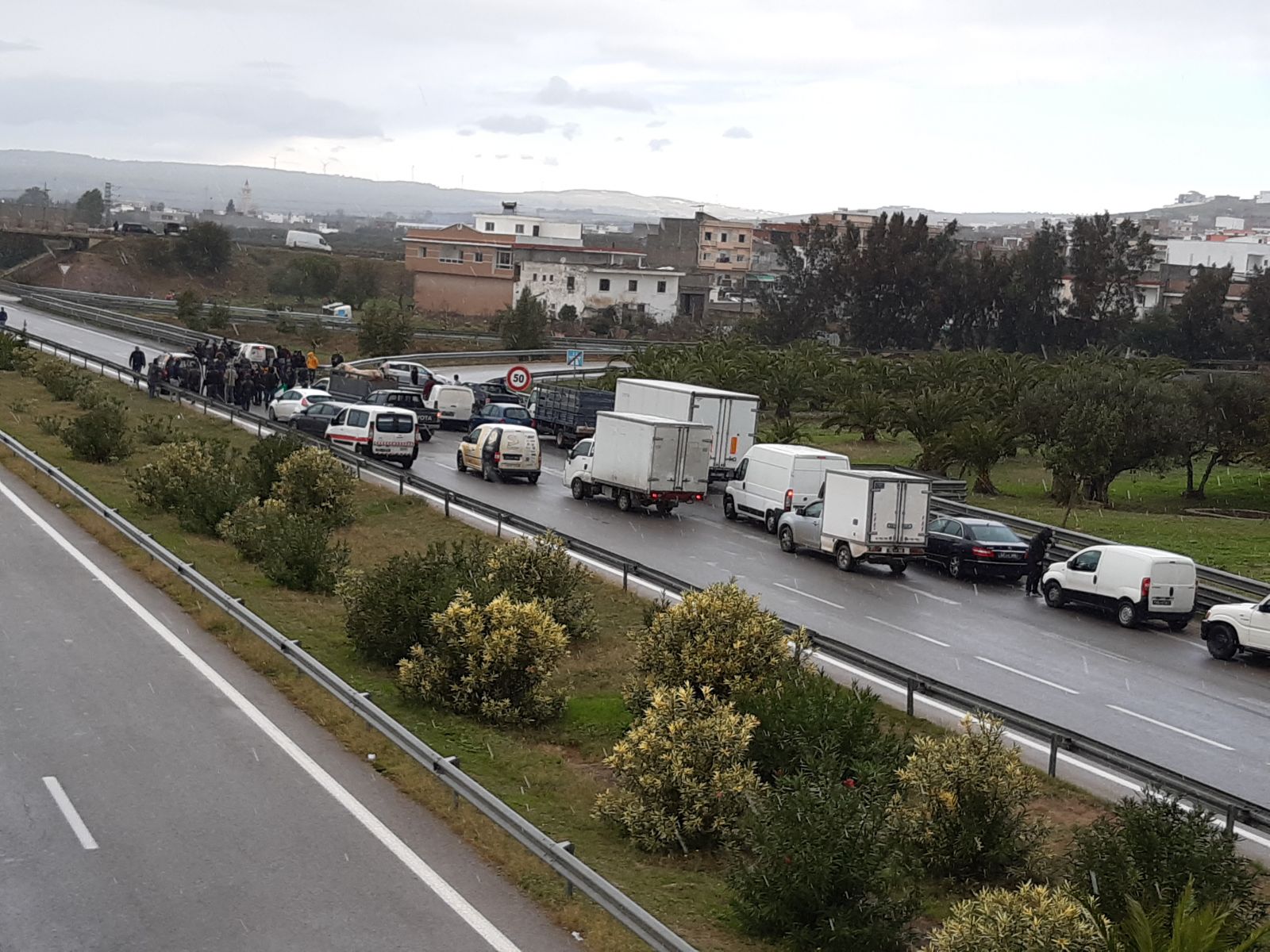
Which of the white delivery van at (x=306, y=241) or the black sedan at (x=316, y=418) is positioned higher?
the white delivery van at (x=306, y=241)

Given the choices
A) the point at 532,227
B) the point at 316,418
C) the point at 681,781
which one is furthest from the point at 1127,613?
the point at 532,227

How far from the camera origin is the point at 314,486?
2786 cm

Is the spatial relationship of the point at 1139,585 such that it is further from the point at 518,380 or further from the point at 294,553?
the point at 518,380

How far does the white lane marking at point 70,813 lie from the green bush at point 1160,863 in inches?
287

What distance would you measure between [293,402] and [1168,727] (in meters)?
33.8

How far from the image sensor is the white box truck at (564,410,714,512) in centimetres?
3444

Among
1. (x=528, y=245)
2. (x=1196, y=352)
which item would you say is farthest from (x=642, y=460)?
(x=528, y=245)

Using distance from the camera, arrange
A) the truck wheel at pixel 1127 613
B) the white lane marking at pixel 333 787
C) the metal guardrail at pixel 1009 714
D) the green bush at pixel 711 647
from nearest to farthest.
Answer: the white lane marking at pixel 333 787 < the metal guardrail at pixel 1009 714 < the green bush at pixel 711 647 < the truck wheel at pixel 1127 613

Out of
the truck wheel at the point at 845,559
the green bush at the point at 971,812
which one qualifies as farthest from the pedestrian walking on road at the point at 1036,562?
the green bush at the point at 971,812

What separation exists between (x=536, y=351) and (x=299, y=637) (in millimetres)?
62941

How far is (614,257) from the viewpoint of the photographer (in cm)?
11650

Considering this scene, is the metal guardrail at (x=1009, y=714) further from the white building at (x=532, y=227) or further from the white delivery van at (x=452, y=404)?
the white building at (x=532, y=227)

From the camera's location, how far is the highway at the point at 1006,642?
57.3 feet

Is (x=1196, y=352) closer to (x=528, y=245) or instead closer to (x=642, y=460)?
(x=528, y=245)
